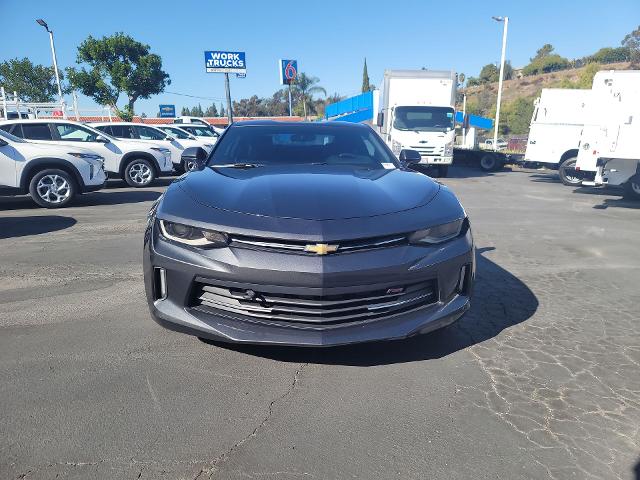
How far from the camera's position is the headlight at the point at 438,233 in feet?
8.12

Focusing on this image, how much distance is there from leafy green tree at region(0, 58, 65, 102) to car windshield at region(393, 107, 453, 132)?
42844mm

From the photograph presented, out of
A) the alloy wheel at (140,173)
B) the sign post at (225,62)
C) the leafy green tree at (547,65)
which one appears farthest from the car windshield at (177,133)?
the leafy green tree at (547,65)

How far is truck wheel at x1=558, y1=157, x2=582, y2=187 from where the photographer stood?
44.0 feet

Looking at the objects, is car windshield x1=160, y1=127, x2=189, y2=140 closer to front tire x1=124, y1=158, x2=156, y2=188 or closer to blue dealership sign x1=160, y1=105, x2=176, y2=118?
front tire x1=124, y1=158, x2=156, y2=188

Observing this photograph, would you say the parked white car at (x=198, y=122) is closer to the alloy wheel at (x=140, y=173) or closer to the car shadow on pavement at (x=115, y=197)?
the alloy wheel at (x=140, y=173)

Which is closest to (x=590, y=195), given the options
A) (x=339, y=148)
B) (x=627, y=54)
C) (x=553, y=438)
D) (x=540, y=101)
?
(x=540, y=101)

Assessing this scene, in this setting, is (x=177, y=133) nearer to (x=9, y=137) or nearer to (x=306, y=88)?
(x=9, y=137)

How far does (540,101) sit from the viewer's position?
548 inches

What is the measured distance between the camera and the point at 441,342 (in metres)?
3.00

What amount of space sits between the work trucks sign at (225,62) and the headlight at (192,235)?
95.4ft

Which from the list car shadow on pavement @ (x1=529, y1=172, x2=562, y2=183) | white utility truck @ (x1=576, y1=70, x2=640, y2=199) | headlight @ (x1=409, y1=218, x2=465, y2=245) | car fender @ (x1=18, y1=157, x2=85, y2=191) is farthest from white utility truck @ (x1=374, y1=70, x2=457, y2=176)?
headlight @ (x1=409, y1=218, x2=465, y2=245)

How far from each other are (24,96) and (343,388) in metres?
52.0

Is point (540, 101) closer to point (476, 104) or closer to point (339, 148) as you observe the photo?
point (339, 148)

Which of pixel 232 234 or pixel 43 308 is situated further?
pixel 43 308
